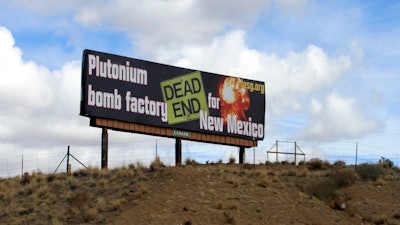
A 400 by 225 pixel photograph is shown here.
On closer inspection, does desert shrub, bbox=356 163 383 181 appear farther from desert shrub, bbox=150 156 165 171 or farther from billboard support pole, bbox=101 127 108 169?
billboard support pole, bbox=101 127 108 169

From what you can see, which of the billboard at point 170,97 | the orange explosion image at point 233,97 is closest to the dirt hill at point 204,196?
the billboard at point 170,97

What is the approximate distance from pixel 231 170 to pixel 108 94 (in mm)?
8636

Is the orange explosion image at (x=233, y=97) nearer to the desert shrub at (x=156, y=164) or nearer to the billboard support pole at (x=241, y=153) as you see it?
the billboard support pole at (x=241, y=153)

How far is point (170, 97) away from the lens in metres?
43.2

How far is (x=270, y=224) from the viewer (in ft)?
102

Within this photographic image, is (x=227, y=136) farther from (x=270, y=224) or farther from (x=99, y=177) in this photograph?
(x=270, y=224)

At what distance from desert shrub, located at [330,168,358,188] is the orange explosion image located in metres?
10.0

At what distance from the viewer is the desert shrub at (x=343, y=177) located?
37.5m

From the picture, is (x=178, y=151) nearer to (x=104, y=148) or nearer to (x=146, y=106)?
(x=146, y=106)

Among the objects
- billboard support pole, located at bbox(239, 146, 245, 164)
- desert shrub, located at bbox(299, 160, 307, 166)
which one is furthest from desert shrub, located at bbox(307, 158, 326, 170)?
billboard support pole, located at bbox(239, 146, 245, 164)

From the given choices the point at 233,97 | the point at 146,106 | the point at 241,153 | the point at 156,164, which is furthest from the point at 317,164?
the point at 146,106

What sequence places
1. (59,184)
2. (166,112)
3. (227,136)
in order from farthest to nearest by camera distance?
(227,136)
(166,112)
(59,184)

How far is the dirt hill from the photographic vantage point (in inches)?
1242

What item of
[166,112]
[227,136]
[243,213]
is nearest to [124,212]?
[243,213]
